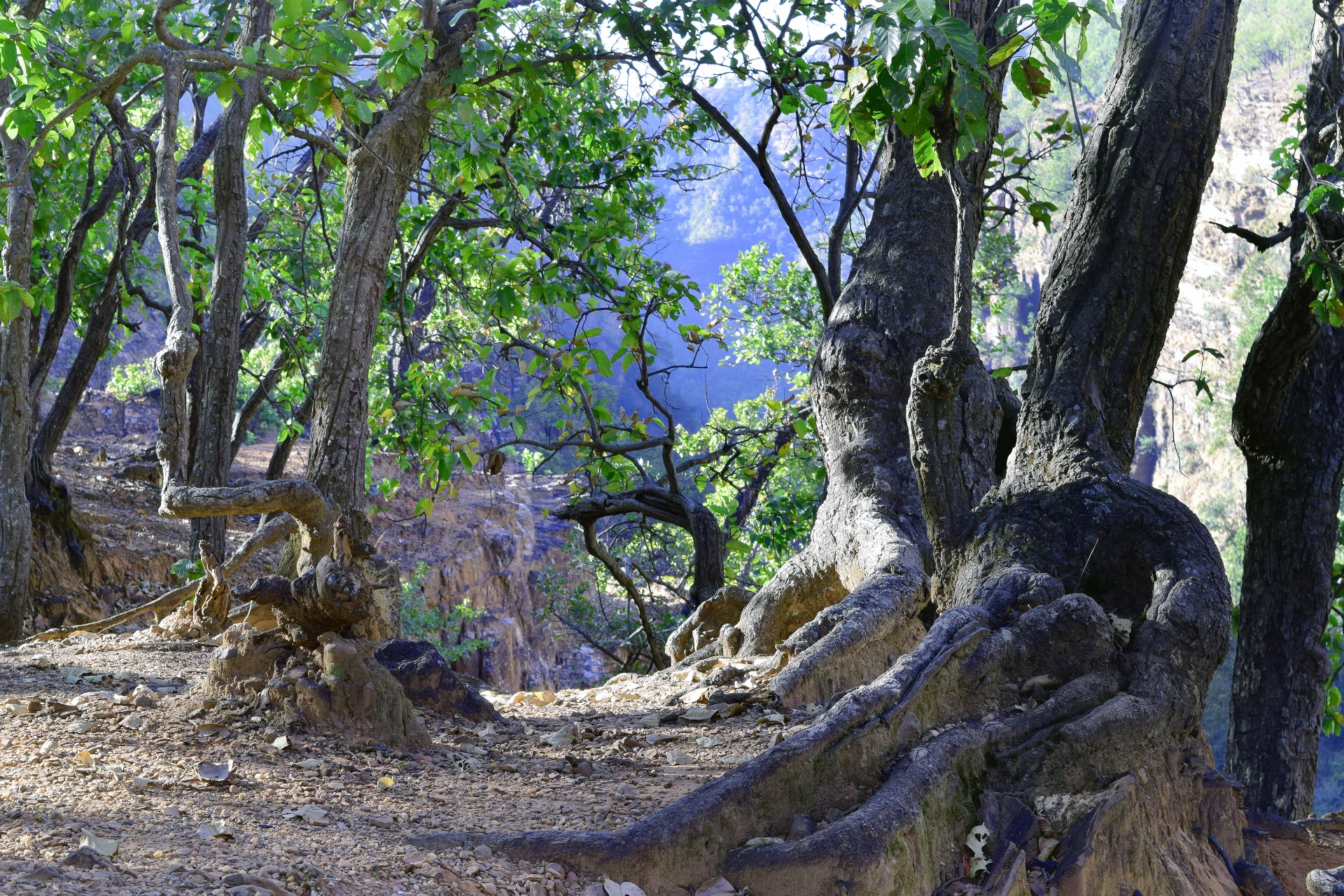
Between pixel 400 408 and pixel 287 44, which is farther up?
pixel 287 44

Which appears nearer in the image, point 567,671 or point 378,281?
point 378,281

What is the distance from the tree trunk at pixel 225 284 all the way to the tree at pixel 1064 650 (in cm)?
407

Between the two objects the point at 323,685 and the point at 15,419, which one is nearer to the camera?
the point at 323,685

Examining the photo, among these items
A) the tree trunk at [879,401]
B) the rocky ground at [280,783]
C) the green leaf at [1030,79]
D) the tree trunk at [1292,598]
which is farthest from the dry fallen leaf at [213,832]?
the tree trunk at [1292,598]

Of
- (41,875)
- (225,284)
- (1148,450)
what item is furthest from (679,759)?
(1148,450)

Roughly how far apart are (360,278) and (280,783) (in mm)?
2710

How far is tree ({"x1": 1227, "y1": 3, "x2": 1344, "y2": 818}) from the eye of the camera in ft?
16.9

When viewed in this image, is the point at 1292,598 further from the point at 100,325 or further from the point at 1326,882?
the point at 100,325

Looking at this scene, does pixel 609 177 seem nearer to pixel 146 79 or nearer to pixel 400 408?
pixel 400 408

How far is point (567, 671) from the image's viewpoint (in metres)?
22.1

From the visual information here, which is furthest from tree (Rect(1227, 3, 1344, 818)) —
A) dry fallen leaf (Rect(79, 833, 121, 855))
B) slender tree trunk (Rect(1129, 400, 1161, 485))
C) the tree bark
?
slender tree trunk (Rect(1129, 400, 1161, 485))

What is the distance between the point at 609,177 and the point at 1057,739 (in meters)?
5.99

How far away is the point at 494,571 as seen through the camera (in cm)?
2209

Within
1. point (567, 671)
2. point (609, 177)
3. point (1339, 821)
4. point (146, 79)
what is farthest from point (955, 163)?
point (567, 671)
